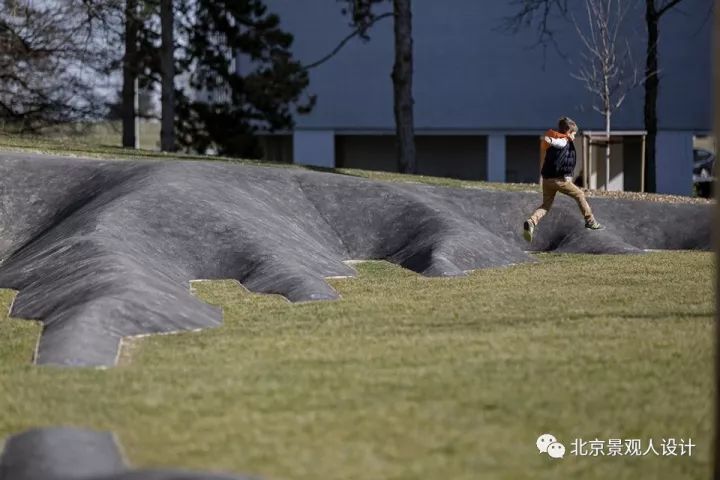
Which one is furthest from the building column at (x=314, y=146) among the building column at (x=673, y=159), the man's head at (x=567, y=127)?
the man's head at (x=567, y=127)

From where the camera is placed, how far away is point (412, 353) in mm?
10562

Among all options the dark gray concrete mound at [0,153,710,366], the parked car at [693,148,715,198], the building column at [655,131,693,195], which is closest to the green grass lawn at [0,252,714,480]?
the dark gray concrete mound at [0,153,710,366]

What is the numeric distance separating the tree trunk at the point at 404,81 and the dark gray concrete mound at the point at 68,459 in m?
24.0

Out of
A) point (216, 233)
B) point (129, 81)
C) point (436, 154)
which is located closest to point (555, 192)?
point (216, 233)

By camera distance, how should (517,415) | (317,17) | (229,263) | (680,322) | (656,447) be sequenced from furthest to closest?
(317,17) < (229,263) < (680,322) < (517,415) < (656,447)

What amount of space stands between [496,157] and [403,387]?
111ft

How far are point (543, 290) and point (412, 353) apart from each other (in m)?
4.24

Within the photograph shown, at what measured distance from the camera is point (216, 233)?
16.6 metres

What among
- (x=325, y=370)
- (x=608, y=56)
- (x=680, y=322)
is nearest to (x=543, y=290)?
(x=680, y=322)

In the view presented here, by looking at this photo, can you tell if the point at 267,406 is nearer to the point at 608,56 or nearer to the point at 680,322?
the point at 680,322

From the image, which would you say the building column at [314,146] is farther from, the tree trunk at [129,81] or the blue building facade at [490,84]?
the tree trunk at [129,81]

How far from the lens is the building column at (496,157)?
42.3m

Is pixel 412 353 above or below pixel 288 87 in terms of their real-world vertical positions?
below

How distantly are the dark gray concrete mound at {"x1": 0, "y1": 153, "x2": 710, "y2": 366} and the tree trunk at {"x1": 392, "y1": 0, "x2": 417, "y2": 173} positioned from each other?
10597 millimetres
